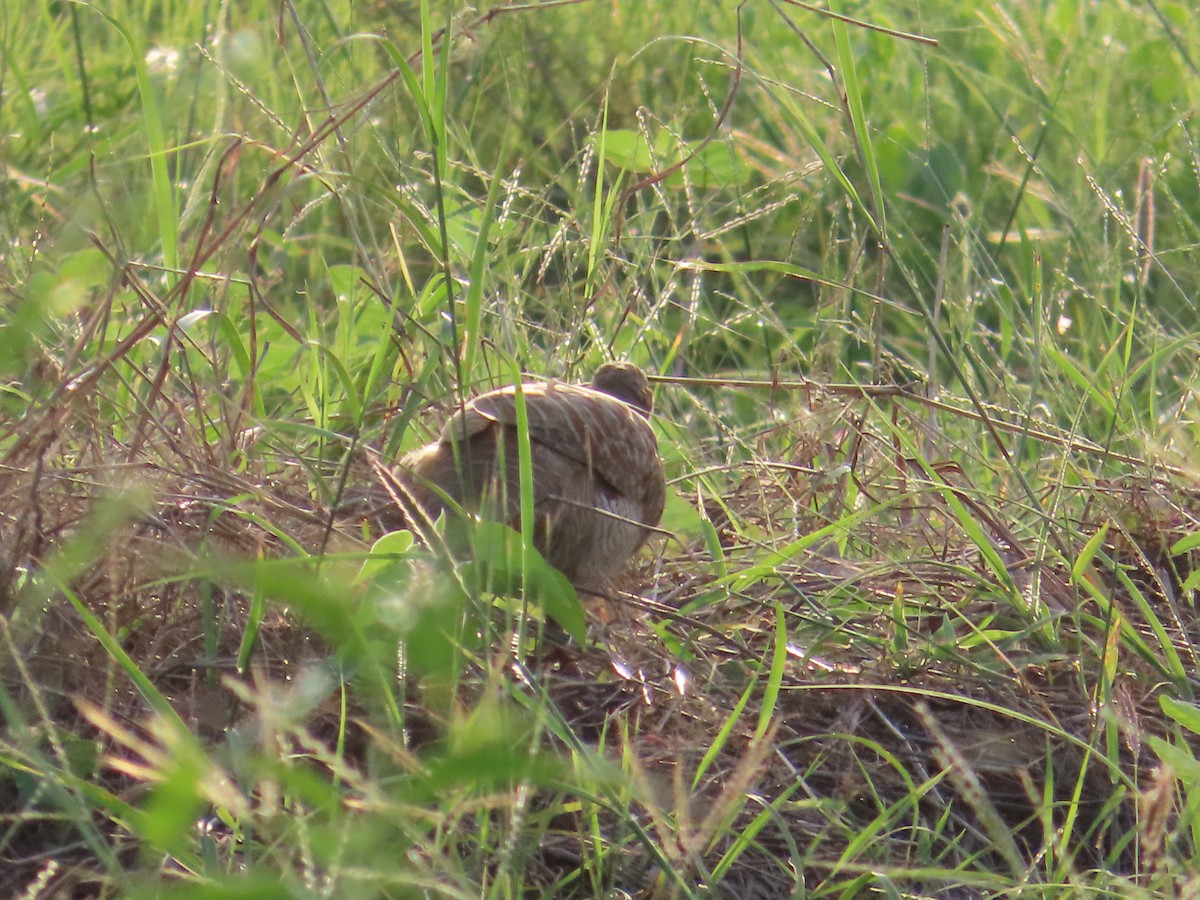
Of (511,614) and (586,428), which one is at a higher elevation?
(511,614)

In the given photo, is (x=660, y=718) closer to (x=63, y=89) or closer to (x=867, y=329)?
(x=867, y=329)

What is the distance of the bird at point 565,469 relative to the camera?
2.47 metres

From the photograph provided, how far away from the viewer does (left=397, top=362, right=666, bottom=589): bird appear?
2.47 metres

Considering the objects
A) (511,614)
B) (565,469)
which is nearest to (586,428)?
(565,469)

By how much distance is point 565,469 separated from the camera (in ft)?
8.43

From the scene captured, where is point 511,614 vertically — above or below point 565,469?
above

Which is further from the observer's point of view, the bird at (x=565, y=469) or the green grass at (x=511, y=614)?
the bird at (x=565, y=469)

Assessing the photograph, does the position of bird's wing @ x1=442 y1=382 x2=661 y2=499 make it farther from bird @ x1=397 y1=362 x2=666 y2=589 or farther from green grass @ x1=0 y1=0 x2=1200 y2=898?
green grass @ x1=0 y1=0 x2=1200 y2=898

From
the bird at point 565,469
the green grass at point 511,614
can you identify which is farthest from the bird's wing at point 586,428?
the green grass at point 511,614

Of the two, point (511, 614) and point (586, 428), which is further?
point (586, 428)

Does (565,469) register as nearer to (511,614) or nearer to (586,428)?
(586,428)

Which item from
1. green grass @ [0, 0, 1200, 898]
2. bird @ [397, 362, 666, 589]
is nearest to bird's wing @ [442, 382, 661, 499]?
bird @ [397, 362, 666, 589]

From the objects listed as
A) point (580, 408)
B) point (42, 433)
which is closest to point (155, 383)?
point (42, 433)

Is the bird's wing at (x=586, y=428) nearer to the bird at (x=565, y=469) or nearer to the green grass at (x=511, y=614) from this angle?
the bird at (x=565, y=469)
